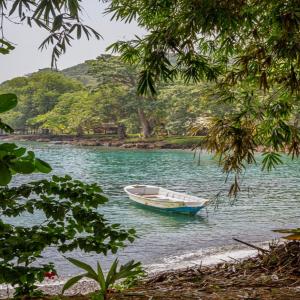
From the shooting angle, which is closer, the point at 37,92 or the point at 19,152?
the point at 19,152

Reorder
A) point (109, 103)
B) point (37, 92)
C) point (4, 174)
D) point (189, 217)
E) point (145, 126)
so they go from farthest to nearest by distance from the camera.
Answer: point (37, 92), point (145, 126), point (109, 103), point (189, 217), point (4, 174)

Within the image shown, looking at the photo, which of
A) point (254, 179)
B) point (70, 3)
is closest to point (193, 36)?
point (70, 3)

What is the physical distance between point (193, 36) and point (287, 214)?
1068cm

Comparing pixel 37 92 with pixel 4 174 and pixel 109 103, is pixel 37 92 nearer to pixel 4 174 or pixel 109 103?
pixel 109 103

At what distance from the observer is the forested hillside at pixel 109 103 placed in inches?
1443

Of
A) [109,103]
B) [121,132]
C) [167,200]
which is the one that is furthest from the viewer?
[121,132]

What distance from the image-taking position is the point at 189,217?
12312 millimetres

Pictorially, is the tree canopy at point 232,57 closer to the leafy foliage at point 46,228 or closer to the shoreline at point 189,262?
the leafy foliage at point 46,228

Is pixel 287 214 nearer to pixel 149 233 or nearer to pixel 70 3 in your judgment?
pixel 149 233

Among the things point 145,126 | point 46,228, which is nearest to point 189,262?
point 46,228

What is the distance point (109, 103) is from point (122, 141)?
4210 millimetres

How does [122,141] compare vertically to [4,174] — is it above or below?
below

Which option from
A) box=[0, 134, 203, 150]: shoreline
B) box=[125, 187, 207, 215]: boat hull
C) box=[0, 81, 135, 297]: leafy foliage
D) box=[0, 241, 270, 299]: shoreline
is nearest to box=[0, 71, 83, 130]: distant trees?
box=[0, 134, 203, 150]: shoreline

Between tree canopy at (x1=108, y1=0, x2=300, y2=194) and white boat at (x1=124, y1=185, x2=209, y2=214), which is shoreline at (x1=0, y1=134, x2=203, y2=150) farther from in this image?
tree canopy at (x1=108, y1=0, x2=300, y2=194)
